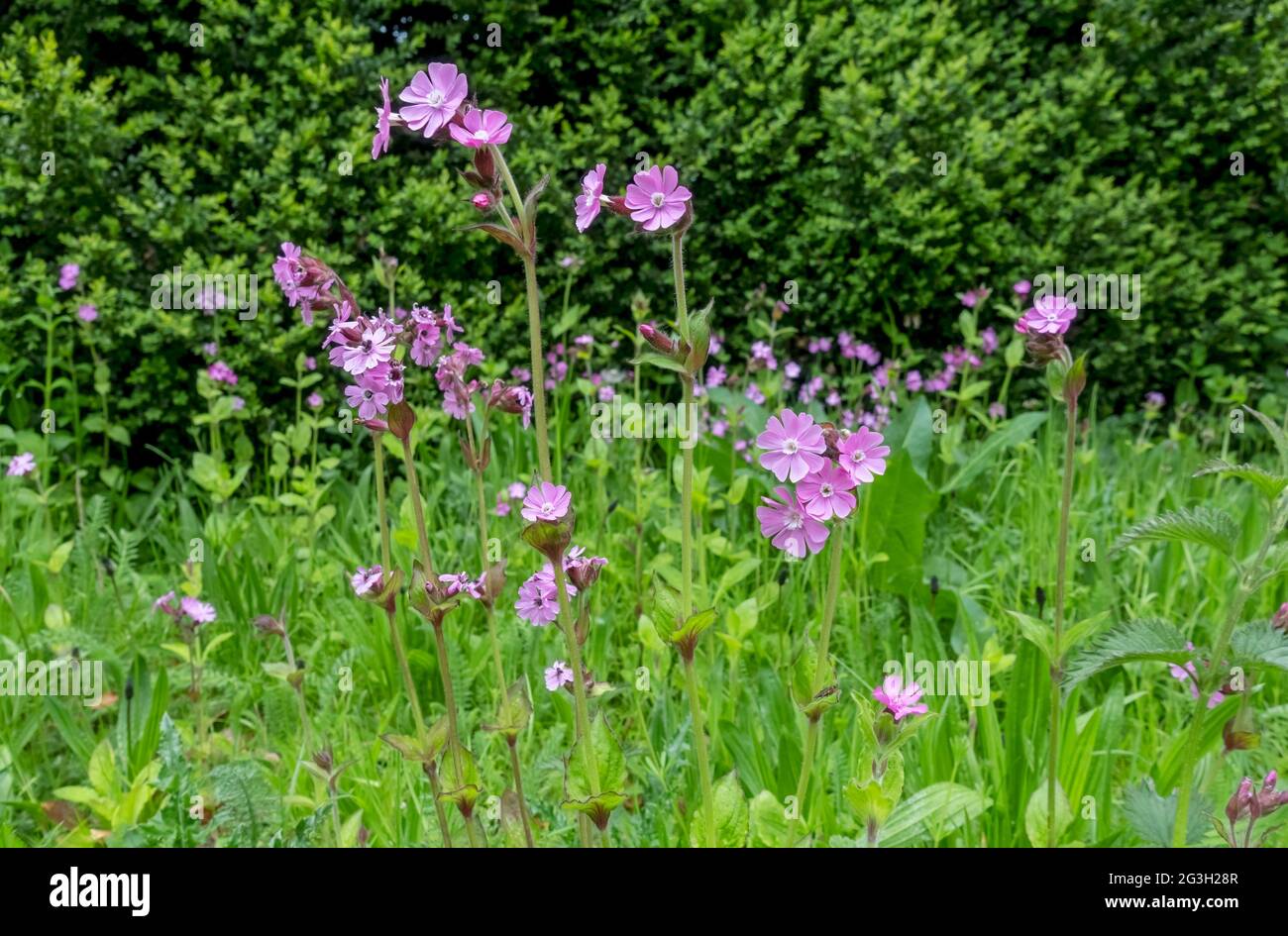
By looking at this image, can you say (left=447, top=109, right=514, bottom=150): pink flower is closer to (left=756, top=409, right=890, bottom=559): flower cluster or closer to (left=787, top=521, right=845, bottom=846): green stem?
(left=756, top=409, right=890, bottom=559): flower cluster

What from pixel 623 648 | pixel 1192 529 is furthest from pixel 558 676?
pixel 623 648

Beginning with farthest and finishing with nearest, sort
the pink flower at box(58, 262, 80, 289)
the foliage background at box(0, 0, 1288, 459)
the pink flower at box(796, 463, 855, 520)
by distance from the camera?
1. the foliage background at box(0, 0, 1288, 459)
2. the pink flower at box(58, 262, 80, 289)
3. the pink flower at box(796, 463, 855, 520)

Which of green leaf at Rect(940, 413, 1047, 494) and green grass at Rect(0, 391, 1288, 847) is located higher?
green leaf at Rect(940, 413, 1047, 494)

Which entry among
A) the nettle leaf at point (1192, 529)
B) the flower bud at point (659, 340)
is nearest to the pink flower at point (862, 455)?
the flower bud at point (659, 340)

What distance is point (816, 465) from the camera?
1063mm

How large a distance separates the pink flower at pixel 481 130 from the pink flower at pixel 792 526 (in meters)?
0.44

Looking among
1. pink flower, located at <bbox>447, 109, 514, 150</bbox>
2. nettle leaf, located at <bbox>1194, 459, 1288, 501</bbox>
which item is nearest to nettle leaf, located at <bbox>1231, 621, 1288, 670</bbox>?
nettle leaf, located at <bbox>1194, 459, 1288, 501</bbox>

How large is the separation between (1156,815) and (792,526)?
67cm

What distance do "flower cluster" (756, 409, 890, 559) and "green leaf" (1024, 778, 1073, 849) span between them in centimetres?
65

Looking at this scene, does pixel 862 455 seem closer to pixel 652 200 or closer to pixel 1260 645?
pixel 652 200

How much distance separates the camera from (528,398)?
145 centimetres

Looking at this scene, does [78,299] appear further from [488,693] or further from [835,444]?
[835,444]

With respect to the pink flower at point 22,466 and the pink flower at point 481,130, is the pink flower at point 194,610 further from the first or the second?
the pink flower at point 481,130

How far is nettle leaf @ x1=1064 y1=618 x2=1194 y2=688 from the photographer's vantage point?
1228mm
